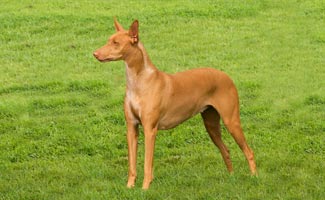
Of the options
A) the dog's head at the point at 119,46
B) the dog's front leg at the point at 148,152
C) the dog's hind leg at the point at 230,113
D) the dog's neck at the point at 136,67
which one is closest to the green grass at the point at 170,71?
the dog's front leg at the point at 148,152

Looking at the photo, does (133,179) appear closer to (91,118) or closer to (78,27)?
(91,118)

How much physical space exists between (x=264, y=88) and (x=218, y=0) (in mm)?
6791

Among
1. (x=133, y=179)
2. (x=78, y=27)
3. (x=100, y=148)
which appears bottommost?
(x=78, y=27)

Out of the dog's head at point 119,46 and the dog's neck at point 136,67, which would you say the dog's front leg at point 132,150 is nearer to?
the dog's neck at point 136,67

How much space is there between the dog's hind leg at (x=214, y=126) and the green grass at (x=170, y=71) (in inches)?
7.0

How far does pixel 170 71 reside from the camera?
51.0 ft

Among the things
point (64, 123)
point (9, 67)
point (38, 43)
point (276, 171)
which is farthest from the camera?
point (38, 43)

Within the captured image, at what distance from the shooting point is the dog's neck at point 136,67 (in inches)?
341

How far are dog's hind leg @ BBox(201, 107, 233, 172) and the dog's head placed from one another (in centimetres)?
146

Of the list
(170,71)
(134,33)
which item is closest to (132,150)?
(134,33)

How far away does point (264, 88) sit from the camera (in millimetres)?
14398

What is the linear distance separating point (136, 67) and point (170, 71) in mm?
6837

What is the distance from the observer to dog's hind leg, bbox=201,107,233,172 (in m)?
9.59

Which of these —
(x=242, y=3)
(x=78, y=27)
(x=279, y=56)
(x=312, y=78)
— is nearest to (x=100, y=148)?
(x=312, y=78)
